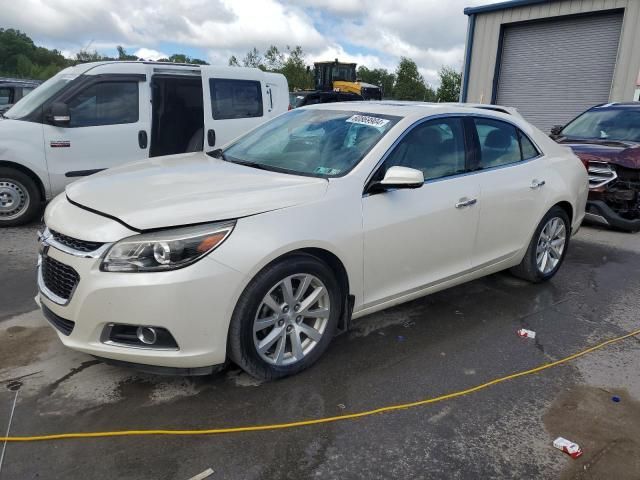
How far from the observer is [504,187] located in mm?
4141

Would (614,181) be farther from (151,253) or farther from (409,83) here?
(409,83)

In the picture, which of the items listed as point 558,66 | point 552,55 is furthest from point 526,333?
point 552,55

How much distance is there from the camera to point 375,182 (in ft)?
10.9

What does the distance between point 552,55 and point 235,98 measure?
11.5m

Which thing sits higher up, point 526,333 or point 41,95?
point 41,95

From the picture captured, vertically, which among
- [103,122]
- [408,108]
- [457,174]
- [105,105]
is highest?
[408,108]

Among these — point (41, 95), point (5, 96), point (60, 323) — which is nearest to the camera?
point (60, 323)

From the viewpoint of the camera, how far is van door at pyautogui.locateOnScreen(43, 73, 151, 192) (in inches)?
247

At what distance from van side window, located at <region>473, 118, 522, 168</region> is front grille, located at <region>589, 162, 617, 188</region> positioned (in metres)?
3.24

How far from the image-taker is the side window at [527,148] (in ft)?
14.9

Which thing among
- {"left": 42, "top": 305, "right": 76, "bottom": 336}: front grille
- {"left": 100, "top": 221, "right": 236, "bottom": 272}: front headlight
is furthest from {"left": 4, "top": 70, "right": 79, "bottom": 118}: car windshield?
{"left": 100, "top": 221, "right": 236, "bottom": 272}: front headlight

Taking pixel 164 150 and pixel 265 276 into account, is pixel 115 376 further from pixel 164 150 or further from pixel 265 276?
pixel 164 150

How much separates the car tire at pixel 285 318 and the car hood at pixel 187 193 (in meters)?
0.37

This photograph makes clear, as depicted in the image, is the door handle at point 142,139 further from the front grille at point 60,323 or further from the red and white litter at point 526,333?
the red and white litter at point 526,333
